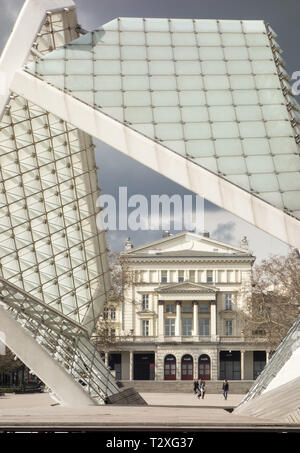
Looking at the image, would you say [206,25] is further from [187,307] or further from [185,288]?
[187,307]

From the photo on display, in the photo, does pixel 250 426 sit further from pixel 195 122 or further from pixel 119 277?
pixel 119 277

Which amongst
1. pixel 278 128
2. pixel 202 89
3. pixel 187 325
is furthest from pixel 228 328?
pixel 278 128

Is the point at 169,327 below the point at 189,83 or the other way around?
below

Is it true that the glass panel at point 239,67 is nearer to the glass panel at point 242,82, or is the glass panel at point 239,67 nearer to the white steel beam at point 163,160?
the glass panel at point 242,82

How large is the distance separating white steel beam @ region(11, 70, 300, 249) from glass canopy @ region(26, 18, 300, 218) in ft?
0.85

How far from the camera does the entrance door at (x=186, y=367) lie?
10500 cm

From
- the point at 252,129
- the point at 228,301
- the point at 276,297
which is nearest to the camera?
the point at 252,129

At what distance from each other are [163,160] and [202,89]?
3493 millimetres

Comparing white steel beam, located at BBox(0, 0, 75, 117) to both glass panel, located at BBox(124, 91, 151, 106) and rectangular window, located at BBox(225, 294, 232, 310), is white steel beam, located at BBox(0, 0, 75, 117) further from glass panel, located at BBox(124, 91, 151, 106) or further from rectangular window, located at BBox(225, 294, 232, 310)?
rectangular window, located at BBox(225, 294, 232, 310)

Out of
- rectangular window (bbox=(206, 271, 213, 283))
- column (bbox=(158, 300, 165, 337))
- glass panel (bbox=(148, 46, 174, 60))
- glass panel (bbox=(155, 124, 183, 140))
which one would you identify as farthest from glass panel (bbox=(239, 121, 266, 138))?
rectangular window (bbox=(206, 271, 213, 283))

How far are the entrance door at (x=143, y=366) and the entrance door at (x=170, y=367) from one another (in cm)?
228

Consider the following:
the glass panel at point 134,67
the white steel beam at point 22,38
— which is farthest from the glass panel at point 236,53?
the white steel beam at point 22,38

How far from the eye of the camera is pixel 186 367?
10538cm

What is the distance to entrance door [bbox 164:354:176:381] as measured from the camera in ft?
345
